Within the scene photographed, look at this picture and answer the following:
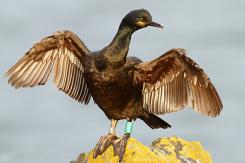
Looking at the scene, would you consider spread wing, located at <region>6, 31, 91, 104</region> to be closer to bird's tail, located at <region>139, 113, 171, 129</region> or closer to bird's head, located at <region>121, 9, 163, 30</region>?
bird's tail, located at <region>139, 113, 171, 129</region>

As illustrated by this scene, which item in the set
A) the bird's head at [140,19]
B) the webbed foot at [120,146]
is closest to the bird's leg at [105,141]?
the webbed foot at [120,146]

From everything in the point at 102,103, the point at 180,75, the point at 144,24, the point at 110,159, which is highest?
the point at 144,24

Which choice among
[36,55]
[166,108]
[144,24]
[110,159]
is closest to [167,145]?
[166,108]

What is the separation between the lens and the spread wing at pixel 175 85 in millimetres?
9820

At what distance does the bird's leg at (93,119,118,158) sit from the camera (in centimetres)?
945

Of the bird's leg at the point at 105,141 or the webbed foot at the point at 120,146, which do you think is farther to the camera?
the bird's leg at the point at 105,141

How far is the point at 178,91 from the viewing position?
33.2ft

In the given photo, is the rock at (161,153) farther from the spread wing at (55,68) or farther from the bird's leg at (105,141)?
the spread wing at (55,68)

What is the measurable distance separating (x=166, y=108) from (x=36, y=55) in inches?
103

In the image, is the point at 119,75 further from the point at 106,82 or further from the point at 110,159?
the point at 110,159

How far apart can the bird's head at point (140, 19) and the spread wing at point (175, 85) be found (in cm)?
56

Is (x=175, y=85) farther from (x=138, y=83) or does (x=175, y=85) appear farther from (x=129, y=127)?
(x=129, y=127)

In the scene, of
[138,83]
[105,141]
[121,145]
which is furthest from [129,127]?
[121,145]

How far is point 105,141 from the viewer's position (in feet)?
31.9
